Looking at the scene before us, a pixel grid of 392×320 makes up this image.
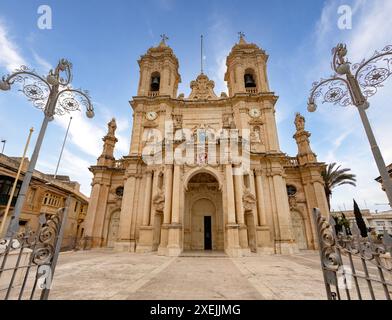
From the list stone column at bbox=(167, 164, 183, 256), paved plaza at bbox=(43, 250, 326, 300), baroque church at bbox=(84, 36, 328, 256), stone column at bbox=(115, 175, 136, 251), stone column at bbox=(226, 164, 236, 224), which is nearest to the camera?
paved plaza at bbox=(43, 250, 326, 300)

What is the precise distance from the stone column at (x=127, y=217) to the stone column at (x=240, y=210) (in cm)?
975

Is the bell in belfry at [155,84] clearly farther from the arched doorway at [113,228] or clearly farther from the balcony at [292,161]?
the balcony at [292,161]

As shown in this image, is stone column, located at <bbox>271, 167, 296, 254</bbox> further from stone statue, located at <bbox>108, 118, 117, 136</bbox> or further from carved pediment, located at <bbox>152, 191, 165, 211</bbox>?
stone statue, located at <bbox>108, 118, 117, 136</bbox>

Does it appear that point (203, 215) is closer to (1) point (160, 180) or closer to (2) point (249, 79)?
(1) point (160, 180)

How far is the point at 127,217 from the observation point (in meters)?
18.5

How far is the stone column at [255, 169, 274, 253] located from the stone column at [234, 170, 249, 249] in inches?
93.0

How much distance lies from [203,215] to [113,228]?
32.6ft

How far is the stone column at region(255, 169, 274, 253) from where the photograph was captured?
1597 centimetres

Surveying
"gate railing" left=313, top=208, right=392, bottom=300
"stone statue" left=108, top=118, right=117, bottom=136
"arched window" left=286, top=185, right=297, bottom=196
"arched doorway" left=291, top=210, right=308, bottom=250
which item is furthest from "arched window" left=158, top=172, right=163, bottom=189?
"gate railing" left=313, top=208, right=392, bottom=300

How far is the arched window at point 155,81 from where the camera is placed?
25328 mm
